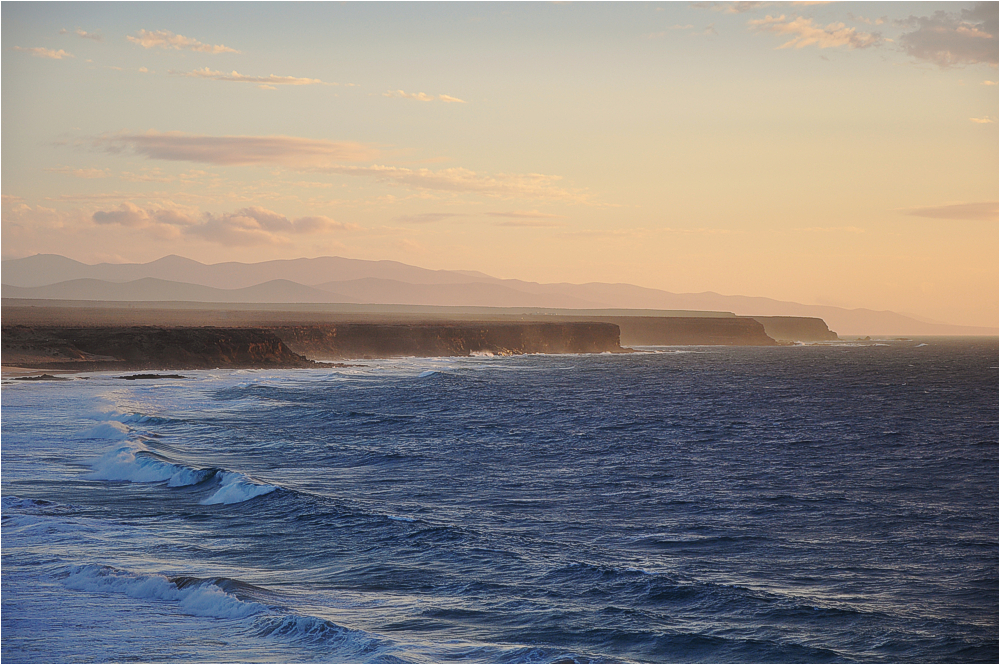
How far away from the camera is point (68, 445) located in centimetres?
2903

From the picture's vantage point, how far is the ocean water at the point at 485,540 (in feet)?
40.3

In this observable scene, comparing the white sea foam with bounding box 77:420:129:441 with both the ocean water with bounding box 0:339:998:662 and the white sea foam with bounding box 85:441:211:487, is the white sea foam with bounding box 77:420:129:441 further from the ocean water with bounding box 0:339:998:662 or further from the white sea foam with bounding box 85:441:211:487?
the white sea foam with bounding box 85:441:211:487

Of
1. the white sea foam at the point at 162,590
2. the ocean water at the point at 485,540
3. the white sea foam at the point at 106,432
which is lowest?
the ocean water at the point at 485,540

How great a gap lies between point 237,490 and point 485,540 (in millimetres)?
7756

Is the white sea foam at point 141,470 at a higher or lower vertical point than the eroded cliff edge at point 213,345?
lower

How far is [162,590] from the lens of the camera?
45.0 ft

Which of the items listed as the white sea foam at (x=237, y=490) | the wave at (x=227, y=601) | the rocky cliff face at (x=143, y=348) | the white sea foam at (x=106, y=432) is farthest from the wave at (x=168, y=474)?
the rocky cliff face at (x=143, y=348)

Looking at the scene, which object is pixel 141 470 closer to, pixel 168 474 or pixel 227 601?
pixel 168 474

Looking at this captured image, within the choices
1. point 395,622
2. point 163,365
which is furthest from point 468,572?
point 163,365

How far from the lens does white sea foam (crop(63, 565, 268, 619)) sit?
42.7ft

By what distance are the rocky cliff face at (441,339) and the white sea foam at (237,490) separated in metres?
77.9

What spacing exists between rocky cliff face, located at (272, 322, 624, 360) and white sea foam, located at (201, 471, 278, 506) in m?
77.9

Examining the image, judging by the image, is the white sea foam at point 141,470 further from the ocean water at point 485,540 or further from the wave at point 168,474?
the ocean water at point 485,540

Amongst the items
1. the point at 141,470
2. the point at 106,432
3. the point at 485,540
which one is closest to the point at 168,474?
the point at 141,470
